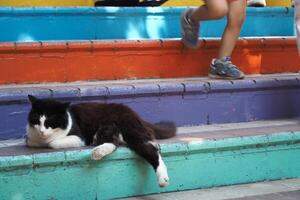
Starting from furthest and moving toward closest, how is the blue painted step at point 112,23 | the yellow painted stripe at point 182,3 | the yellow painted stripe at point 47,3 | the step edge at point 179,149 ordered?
the yellow painted stripe at point 182,3
the yellow painted stripe at point 47,3
the blue painted step at point 112,23
the step edge at point 179,149

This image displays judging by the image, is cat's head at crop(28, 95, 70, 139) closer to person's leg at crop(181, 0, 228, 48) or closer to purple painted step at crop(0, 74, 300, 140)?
purple painted step at crop(0, 74, 300, 140)

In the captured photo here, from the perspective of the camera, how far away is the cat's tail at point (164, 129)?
3584 millimetres

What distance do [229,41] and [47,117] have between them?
178 cm

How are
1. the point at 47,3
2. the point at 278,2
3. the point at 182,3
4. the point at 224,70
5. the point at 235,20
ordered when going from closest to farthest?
the point at 224,70 → the point at 235,20 → the point at 47,3 → the point at 182,3 → the point at 278,2

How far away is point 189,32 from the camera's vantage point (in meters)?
4.51

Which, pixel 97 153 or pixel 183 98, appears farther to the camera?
pixel 183 98

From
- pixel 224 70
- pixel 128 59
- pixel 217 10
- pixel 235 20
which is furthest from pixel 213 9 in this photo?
pixel 128 59

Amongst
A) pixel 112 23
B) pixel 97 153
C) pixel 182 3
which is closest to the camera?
pixel 97 153

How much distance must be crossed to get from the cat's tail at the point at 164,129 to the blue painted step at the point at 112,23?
1595 mm

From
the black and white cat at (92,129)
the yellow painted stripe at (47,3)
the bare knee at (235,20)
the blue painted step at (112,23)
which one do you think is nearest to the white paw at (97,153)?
the black and white cat at (92,129)

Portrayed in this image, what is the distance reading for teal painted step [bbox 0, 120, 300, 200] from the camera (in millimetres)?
3086

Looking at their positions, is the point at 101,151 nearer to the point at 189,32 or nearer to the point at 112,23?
the point at 189,32

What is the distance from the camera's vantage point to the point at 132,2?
5625 mm

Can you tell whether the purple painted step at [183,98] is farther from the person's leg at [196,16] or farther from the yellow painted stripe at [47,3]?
the yellow painted stripe at [47,3]
